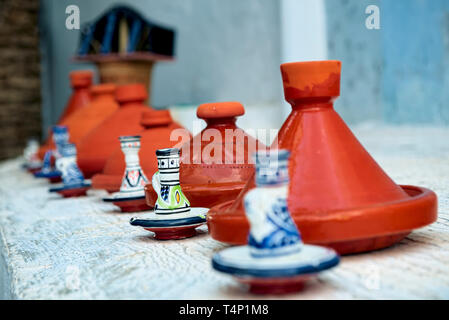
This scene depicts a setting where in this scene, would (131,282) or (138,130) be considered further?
(138,130)

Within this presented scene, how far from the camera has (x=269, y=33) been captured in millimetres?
4445

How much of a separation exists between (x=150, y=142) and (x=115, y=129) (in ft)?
1.61

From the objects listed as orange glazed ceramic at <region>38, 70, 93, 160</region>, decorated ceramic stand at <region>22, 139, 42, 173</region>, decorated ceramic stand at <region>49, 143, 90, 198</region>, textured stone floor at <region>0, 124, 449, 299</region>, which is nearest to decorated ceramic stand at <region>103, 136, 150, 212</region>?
textured stone floor at <region>0, 124, 449, 299</region>

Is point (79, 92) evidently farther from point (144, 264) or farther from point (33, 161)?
point (144, 264)

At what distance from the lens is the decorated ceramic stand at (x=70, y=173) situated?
2.32 metres

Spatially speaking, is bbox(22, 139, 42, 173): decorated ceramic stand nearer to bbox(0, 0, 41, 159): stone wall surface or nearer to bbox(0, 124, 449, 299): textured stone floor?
bbox(0, 124, 449, 299): textured stone floor

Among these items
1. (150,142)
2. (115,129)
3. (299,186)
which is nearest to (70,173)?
(115,129)

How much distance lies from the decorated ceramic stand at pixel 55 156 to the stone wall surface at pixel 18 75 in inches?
140

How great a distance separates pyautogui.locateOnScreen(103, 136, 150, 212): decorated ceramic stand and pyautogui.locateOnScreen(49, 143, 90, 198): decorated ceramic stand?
0.53 m

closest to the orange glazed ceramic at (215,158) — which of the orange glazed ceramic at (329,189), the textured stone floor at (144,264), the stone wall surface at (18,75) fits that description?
the textured stone floor at (144,264)

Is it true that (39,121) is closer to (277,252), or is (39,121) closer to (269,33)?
(269,33)

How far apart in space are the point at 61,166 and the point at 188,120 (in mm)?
2276

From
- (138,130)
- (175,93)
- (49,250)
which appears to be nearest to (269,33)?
(175,93)
